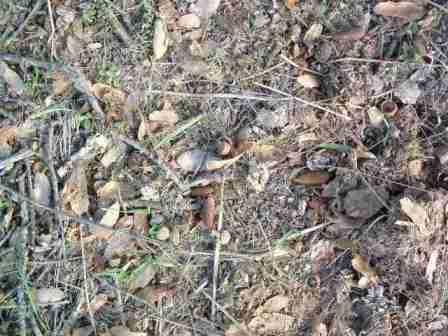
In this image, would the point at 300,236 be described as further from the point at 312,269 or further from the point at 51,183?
the point at 51,183

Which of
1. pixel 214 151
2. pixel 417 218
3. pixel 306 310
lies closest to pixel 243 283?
pixel 306 310

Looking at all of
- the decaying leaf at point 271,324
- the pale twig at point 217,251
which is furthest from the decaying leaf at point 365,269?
the pale twig at point 217,251

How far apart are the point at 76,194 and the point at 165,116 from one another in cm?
41

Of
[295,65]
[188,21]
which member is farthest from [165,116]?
[295,65]

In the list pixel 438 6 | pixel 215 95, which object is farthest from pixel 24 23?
pixel 438 6

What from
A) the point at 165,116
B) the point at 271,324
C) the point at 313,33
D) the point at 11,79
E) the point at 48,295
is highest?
the point at 313,33

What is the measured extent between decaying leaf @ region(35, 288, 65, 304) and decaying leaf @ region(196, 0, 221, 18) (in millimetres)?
1093

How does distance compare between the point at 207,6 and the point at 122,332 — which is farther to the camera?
the point at 207,6

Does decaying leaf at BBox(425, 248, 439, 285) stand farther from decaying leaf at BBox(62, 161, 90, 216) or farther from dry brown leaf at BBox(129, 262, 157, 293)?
decaying leaf at BBox(62, 161, 90, 216)

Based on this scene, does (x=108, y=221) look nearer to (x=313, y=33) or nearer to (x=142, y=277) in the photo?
(x=142, y=277)

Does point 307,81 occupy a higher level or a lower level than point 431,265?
higher

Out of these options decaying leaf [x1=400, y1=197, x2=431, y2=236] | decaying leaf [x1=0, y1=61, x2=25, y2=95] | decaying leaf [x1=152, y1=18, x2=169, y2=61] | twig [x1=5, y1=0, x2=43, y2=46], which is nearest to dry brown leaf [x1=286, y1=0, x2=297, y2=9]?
decaying leaf [x1=152, y1=18, x2=169, y2=61]

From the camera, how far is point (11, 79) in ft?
6.61

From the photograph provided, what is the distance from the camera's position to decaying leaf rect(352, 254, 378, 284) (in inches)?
76.2
